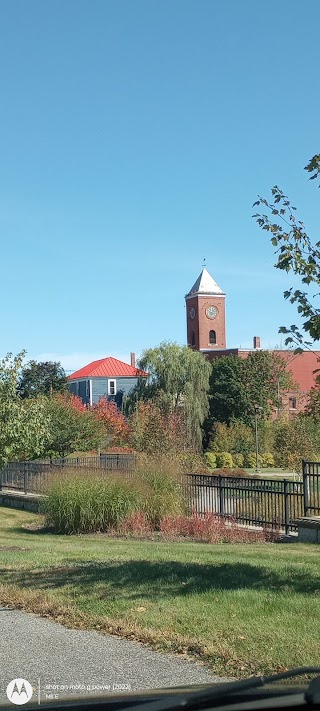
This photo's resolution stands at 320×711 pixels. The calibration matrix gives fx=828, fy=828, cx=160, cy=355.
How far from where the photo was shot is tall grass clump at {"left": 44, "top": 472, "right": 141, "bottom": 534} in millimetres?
18594

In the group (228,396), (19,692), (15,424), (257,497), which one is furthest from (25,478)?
(228,396)

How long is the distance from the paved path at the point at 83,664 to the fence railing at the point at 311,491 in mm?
10639

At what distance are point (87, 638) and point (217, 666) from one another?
1.46m

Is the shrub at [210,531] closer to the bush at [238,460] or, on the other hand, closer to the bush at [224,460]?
the bush at [224,460]

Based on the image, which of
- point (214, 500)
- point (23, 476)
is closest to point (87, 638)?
point (214, 500)

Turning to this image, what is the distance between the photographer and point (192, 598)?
308 inches

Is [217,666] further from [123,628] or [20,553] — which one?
[20,553]

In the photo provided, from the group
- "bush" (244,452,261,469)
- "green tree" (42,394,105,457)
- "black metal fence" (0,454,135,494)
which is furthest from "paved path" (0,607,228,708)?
"bush" (244,452,261,469)

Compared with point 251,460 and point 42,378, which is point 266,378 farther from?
point 251,460

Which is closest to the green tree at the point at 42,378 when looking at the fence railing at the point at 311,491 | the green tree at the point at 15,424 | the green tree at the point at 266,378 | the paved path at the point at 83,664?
the green tree at the point at 266,378

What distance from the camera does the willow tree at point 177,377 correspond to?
220 ft

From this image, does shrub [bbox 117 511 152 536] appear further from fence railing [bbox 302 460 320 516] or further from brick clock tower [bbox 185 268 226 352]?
brick clock tower [bbox 185 268 226 352]

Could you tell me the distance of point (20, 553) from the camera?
1304 cm

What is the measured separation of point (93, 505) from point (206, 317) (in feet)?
308
